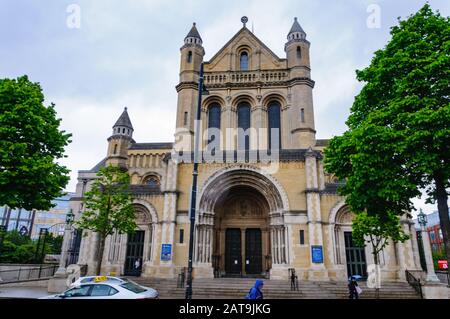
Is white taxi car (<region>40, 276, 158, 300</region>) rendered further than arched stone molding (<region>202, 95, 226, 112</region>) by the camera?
No

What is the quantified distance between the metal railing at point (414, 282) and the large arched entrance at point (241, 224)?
7.11m

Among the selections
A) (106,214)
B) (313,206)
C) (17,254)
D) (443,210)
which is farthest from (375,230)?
(17,254)

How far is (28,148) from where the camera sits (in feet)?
48.9

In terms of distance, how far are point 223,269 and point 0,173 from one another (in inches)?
600

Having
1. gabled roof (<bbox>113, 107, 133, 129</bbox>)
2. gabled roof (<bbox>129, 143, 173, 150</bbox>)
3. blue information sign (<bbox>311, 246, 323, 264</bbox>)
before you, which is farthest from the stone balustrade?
blue information sign (<bbox>311, 246, 323, 264</bbox>)

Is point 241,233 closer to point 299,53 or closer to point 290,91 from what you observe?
point 290,91

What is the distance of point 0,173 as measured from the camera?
1312 cm

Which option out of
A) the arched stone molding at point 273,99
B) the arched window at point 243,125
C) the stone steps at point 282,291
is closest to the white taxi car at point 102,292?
the stone steps at point 282,291

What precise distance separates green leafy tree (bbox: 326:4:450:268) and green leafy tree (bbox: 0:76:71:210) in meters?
14.2

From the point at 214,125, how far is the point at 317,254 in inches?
629

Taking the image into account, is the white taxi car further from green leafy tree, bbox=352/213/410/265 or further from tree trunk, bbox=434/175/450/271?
green leafy tree, bbox=352/213/410/265

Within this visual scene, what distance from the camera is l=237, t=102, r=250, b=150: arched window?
28.3m

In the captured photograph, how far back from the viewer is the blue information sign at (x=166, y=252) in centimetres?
1928
